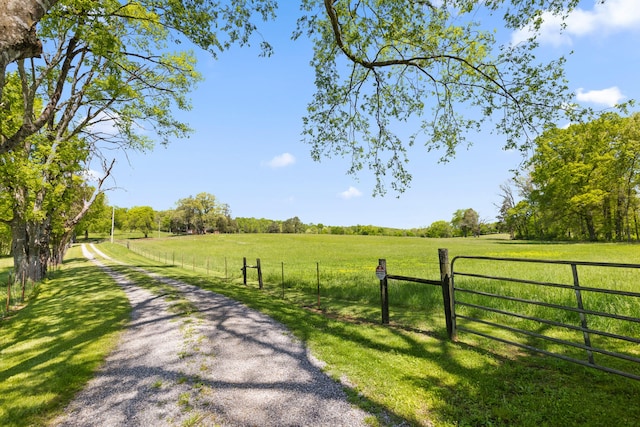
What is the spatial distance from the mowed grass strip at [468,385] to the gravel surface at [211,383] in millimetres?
531

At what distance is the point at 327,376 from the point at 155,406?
2621mm

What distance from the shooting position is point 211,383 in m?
4.71

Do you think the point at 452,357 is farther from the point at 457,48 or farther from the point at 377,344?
the point at 457,48

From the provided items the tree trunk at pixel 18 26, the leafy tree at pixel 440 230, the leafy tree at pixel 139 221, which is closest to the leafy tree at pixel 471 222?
the leafy tree at pixel 440 230

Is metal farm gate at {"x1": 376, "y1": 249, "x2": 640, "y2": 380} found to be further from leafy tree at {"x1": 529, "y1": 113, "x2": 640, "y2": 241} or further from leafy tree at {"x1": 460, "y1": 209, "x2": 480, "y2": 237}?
leafy tree at {"x1": 460, "y1": 209, "x2": 480, "y2": 237}

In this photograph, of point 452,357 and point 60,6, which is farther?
point 60,6

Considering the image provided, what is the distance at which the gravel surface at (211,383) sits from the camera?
3.85 meters

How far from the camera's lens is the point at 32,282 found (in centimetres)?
1639

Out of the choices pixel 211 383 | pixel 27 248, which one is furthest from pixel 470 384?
pixel 27 248

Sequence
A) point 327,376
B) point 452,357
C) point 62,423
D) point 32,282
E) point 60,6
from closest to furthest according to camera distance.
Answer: point 62,423
point 327,376
point 452,357
point 60,6
point 32,282

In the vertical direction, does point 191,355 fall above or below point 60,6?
below

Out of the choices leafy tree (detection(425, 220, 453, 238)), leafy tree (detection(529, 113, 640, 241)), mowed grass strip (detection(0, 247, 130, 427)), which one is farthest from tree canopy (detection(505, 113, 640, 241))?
leafy tree (detection(425, 220, 453, 238))

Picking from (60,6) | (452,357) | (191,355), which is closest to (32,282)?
(60,6)

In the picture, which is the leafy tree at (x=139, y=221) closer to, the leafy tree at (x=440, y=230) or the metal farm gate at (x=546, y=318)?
the metal farm gate at (x=546, y=318)
